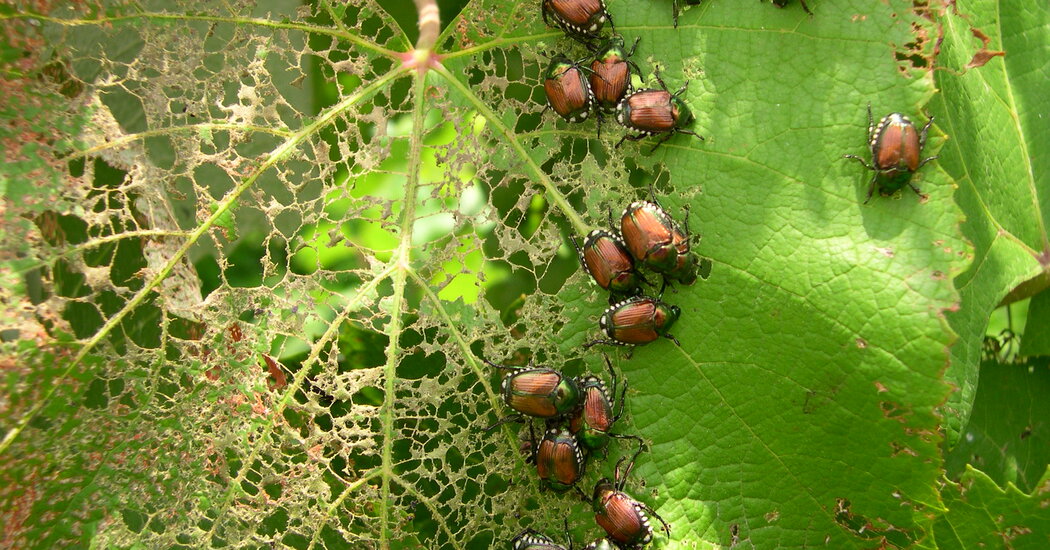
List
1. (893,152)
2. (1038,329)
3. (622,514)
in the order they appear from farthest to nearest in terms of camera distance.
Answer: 1. (1038,329)
2. (622,514)
3. (893,152)

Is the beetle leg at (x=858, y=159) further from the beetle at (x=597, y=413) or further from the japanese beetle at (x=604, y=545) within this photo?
the japanese beetle at (x=604, y=545)

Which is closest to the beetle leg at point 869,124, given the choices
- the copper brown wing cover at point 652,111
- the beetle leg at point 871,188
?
the beetle leg at point 871,188

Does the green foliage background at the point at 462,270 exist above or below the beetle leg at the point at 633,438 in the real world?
above

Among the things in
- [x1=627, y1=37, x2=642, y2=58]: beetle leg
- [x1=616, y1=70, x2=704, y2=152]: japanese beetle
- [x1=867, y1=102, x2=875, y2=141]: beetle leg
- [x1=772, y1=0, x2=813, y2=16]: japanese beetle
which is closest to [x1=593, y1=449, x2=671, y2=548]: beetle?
[x1=616, y1=70, x2=704, y2=152]: japanese beetle

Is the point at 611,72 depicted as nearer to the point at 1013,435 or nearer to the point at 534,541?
the point at 534,541

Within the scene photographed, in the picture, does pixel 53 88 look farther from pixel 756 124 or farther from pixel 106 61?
pixel 756 124

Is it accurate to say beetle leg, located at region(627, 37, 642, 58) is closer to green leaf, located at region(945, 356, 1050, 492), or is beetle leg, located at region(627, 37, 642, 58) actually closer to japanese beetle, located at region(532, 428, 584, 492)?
japanese beetle, located at region(532, 428, 584, 492)

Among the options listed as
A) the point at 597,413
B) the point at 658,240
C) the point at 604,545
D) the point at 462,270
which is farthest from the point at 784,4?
the point at 604,545
